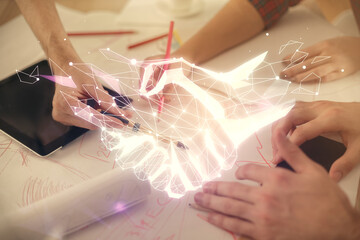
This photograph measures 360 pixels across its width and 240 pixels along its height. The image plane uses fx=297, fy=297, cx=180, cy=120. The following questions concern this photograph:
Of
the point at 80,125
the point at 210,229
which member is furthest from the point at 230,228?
the point at 80,125

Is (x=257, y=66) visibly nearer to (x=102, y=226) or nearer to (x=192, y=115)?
(x=192, y=115)

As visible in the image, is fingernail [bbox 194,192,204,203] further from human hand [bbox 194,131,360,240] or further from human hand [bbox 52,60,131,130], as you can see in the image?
human hand [bbox 52,60,131,130]

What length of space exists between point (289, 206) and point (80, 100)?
383mm

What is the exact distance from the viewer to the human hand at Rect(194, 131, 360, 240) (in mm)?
376

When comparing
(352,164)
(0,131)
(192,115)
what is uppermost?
(0,131)

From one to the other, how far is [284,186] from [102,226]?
0.88ft

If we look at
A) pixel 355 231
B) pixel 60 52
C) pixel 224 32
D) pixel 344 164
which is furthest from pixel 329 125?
pixel 60 52

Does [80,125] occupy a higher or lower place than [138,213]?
higher

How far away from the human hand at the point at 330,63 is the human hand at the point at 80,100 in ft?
1.07

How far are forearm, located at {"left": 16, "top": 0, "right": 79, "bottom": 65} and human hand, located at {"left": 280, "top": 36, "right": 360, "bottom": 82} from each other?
0.43 metres

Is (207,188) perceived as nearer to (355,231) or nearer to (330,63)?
(355,231)

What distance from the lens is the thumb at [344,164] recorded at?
17.9 inches

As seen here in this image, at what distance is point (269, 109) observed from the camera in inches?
21.5

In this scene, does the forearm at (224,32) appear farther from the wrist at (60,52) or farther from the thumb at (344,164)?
the thumb at (344,164)
